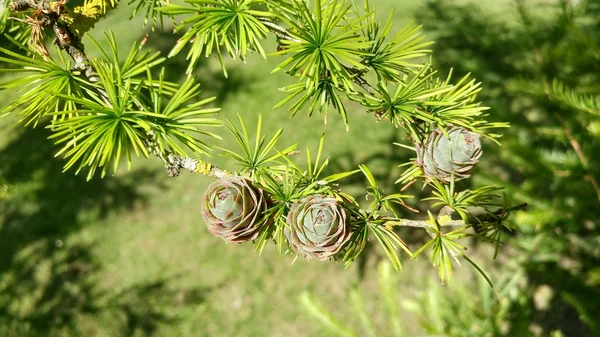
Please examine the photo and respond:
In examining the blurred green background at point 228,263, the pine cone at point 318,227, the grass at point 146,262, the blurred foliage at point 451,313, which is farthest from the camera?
the grass at point 146,262

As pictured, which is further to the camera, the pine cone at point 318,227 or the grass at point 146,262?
the grass at point 146,262

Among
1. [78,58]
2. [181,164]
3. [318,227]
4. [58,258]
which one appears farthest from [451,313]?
→ [58,258]

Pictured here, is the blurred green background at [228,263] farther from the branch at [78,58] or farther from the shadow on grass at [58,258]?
the branch at [78,58]

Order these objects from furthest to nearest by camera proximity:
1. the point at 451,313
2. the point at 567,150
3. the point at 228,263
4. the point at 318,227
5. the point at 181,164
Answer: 1. the point at 228,263
2. the point at 451,313
3. the point at 567,150
4. the point at 181,164
5. the point at 318,227

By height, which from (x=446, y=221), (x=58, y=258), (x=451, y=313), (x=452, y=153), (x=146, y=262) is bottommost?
(x=58, y=258)

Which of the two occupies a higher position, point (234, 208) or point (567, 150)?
point (567, 150)

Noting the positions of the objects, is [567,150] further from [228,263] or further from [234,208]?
[228,263]

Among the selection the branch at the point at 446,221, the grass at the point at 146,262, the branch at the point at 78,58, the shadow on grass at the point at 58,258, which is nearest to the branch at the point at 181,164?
the branch at the point at 78,58
